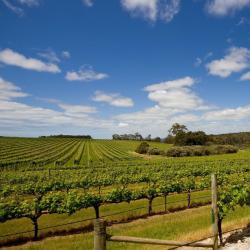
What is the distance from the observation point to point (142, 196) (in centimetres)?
2544

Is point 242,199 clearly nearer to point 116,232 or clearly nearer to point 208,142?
point 116,232

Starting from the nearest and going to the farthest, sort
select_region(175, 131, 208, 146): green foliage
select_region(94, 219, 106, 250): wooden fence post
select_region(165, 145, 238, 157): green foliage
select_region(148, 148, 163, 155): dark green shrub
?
1. select_region(94, 219, 106, 250): wooden fence post
2. select_region(165, 145, 238, 157): green foliage
3. select_region(148, 148, 163, 155): dark green shrub
4. select_region(175, 131, 208, 146): green foliage

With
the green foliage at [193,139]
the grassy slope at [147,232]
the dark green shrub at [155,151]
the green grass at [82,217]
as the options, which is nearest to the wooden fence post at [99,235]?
the grassy slope at [147,232]

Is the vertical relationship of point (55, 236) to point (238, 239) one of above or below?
below

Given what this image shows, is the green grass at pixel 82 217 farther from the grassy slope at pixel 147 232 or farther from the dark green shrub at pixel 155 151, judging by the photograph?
the dark green shrub at pixel 155 151

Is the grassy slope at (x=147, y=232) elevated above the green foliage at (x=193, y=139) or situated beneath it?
situated beneath

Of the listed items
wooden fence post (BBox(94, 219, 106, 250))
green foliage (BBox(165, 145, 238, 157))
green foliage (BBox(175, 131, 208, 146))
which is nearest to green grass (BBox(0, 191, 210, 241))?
wooden fence post (BBox(94, 219, 106, 250))

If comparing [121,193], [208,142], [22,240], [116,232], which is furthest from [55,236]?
[208,142]

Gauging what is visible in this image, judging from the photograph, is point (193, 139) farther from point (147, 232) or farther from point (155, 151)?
point (147, 232)

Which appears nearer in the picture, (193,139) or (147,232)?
(147,232)

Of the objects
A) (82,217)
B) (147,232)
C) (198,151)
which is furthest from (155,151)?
(147,232)

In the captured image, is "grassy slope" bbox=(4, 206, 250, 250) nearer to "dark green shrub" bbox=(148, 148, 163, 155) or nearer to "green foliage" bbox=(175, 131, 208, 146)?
"dark green shrub" bbox=(148, 148, 163, 155)

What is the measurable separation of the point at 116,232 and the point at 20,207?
648 centimetres

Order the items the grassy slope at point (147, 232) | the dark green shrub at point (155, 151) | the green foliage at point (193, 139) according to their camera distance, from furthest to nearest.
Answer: the green foliage at point (193, 139) < the dark green shrub at point (155, 151) < the grassy slope at point (147, 232)
